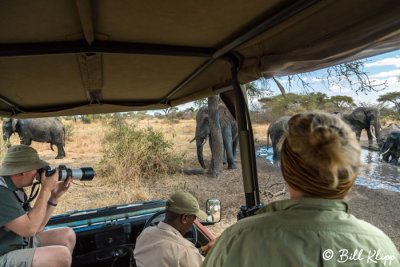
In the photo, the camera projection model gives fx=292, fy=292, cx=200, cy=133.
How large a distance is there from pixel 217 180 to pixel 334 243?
7.99 m

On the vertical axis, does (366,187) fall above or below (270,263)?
below

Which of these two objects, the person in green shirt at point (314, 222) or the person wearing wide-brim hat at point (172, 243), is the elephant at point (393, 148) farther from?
the person in green shirt at point (314, 222)

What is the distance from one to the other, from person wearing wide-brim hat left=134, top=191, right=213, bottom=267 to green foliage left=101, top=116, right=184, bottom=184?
6.45 m

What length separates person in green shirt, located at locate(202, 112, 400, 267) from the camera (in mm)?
752

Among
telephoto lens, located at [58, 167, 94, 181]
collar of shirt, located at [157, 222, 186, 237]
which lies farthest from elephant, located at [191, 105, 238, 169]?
collar of shirt, located at [157, 222, 186, 237]

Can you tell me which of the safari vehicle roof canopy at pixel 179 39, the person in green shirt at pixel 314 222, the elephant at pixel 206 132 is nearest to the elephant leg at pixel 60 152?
the elephant at pixel 206 132

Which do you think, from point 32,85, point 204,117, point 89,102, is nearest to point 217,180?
point 204,117

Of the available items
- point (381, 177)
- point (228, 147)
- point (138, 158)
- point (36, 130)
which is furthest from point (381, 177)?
point (36, 130)

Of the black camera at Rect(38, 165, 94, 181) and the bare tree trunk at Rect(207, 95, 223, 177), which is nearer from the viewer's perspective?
the black camera at Rect(38, 165, 94, 181)

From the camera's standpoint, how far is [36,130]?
473 inches

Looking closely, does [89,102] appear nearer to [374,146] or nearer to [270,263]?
[270,263]

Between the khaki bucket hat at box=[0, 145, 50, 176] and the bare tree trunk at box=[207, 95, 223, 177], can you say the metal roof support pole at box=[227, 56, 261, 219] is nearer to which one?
the khaki bucket hat at box=[0, 145, 50, 176]

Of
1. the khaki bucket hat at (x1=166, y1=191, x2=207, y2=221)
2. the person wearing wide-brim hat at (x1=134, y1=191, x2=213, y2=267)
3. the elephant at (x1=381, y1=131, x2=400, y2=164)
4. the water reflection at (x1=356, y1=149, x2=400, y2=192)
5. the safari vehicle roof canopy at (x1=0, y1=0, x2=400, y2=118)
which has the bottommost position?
the water reflection at (x1=356, y1=149, x2=400, y2=192)

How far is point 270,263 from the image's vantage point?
76cm
